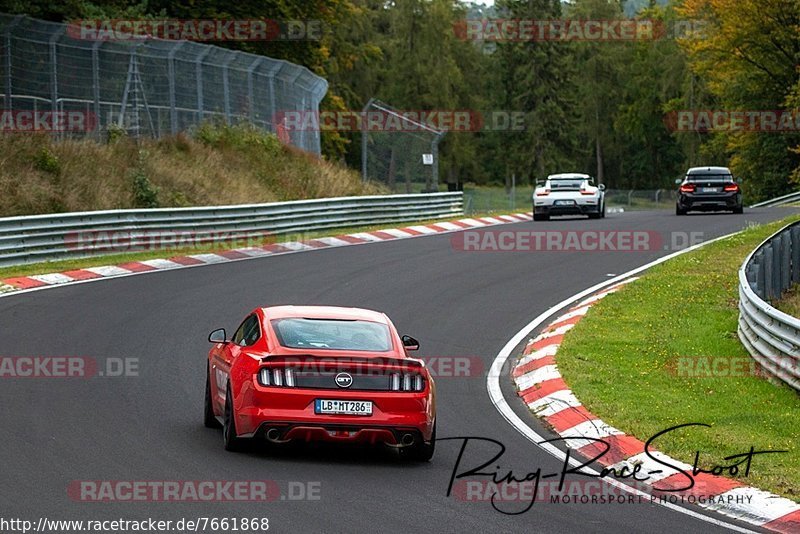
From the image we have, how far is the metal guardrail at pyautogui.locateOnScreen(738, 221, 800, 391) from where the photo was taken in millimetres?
13695

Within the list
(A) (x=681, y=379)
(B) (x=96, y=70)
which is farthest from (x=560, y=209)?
(A) (x=681, y=379)

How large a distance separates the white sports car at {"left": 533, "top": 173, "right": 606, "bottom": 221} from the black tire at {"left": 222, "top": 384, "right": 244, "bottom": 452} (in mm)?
27078

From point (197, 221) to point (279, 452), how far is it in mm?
17640

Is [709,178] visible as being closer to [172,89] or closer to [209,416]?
[172,89]

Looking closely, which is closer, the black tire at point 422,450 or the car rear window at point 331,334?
the black tire at point 422,450

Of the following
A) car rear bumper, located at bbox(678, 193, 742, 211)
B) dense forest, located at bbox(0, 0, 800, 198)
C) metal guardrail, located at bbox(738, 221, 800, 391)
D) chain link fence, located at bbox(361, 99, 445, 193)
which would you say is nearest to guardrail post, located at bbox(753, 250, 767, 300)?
metal guardrail, located at bbox(738, 221, 800, 391)

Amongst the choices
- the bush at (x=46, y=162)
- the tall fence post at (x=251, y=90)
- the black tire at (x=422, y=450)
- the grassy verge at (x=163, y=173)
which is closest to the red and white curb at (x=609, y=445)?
the black tire at (x=422, y=450)

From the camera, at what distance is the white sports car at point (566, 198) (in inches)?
1465

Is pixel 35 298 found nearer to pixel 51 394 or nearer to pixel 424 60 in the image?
pixel 51 394

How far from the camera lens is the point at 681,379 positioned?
47.5ft

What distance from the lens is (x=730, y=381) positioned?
47.0ft

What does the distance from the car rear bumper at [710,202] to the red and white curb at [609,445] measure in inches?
889

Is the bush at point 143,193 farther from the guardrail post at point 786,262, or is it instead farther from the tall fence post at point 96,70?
the guardrail post at point 786,262

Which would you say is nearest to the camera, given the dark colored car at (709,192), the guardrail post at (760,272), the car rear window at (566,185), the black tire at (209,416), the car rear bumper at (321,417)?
the car rear bumper at (321,417)
